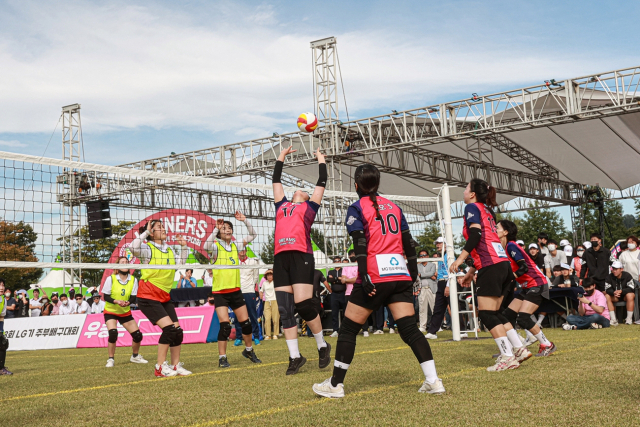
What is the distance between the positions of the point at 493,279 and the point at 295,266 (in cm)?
222

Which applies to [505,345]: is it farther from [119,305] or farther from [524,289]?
[119,305]

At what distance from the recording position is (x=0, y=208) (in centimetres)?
761

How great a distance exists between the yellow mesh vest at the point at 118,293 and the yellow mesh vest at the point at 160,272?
7.01 ft

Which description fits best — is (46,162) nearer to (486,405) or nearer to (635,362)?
(486,405)

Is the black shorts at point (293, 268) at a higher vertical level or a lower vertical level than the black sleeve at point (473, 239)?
lower

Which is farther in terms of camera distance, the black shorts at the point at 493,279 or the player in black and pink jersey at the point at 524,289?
the player in black and pink jersey at the point at 524,289

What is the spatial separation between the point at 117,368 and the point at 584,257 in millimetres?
10806

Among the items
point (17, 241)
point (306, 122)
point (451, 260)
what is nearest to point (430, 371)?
point (306, 122)

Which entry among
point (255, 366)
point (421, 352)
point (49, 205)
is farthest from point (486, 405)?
point (49, 205)

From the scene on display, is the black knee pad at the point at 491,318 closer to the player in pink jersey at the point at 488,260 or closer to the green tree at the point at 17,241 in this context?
the player in pink jersey at the point at 488,260

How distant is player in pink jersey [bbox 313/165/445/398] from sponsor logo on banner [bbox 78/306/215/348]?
11.1 meters

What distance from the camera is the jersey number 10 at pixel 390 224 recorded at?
516cm

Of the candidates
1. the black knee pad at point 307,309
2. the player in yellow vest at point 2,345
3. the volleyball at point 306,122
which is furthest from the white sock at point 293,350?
the player in yellow vest at point 2,345

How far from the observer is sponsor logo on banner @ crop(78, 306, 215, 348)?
15.8 meters
